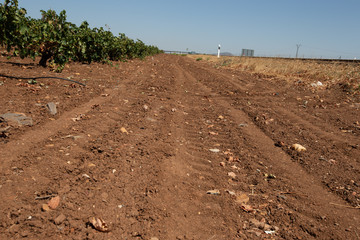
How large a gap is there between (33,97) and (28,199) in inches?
130

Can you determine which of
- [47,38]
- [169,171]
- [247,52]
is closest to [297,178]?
[169,171]

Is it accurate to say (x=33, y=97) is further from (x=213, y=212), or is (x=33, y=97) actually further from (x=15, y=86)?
(x=213, y=212)

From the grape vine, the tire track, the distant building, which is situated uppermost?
the distant building

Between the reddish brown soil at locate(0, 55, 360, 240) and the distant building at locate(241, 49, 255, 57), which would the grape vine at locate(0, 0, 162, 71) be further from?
the distant building at locate(241, 49, 255, 57)

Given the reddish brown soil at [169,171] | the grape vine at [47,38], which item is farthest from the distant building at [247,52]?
the reddish brown soil at [169,171]

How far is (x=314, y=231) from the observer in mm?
2016

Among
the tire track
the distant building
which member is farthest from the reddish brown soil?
the distant building

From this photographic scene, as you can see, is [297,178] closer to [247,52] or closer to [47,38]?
[47,38]

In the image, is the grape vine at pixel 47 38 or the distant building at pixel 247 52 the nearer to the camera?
the grape vine at pixel 47 38

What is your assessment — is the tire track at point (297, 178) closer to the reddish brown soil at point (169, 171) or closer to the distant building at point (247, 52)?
the reddish brown soil at point (169, 171)

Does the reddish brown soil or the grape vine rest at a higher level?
the grape vine

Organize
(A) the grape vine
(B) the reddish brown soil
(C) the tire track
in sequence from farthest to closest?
(A) the grape vine, (C) the tire track, (B) the reddish brown soil

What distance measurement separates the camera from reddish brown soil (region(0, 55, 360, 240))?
1941 mm

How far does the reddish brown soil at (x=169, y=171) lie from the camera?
6.37 ft
